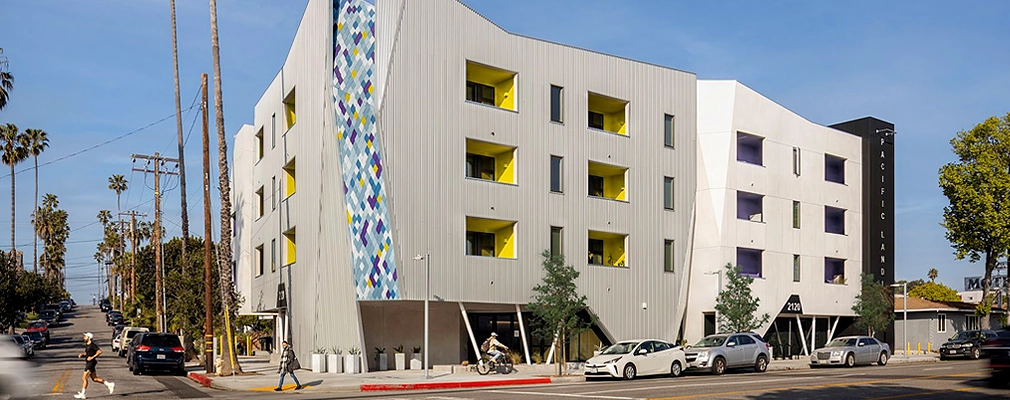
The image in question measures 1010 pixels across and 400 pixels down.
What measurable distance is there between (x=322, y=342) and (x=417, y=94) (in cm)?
1132

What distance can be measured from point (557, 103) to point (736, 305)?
1249 cm

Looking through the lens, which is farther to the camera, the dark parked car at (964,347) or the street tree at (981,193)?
the street tree at (981,193)

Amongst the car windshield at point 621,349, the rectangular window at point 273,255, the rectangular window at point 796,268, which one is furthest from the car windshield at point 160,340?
the rectangular window at point 796,268

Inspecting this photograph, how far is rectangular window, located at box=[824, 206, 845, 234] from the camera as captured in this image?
5503cm

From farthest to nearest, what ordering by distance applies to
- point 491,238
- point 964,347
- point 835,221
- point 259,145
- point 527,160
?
point 259,145
point 835,221
point 964,347
point 491,238
point 527,160

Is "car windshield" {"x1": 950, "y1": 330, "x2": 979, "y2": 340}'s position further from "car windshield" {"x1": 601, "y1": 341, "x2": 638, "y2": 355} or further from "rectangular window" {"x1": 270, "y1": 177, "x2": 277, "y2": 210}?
"rectangular window" {"x1": 270, "y1": 177, "x2": 277, "y2": 210}

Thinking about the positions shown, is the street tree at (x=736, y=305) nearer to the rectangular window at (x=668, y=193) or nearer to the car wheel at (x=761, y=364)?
the rectangular window at (x=668, y=193)

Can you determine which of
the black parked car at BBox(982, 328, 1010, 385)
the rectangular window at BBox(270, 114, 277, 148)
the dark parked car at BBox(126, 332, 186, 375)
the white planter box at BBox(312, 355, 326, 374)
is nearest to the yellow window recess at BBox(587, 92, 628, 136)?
the rectangular window at BBox(270, 114, 277, 148)

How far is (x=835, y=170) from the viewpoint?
55656 millimetres

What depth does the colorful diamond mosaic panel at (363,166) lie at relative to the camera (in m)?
36.8

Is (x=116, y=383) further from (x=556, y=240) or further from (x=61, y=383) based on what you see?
(x=556, y=240)

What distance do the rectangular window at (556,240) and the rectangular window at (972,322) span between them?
39.2 m

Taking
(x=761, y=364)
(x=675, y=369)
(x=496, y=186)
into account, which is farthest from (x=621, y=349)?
(x=496, y=186)

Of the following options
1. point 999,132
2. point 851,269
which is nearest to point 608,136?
point 851,269
